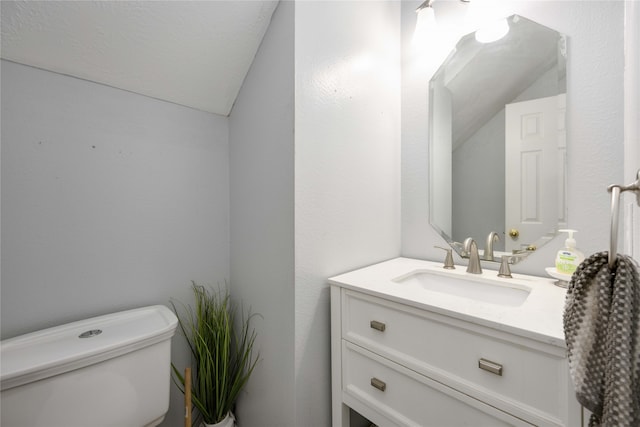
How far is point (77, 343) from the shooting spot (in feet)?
2.65

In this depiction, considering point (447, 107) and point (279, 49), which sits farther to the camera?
point (447, 107)

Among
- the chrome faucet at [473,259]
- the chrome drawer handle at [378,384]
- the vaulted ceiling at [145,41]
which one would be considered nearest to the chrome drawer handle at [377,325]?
the chrome drawer handle at [378,384]

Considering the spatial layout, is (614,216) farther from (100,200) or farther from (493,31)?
(100,200)

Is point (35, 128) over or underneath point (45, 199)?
over

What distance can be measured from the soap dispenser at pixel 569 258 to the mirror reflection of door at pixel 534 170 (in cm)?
12

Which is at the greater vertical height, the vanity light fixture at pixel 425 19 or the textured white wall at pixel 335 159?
the vanity light fixture at pixel 425 19

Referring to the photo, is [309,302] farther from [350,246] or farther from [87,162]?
[87,162]

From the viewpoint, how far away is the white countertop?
0.60m

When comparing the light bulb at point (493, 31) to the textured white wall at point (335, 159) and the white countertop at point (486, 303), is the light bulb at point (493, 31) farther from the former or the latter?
the white countertop at point (486, 303)

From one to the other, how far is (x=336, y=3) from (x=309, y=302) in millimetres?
1173

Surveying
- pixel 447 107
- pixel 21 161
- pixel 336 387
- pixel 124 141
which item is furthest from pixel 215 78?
pixel 336 387

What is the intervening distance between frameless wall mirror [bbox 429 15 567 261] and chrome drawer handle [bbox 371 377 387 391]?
678 mm

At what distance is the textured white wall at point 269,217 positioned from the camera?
3.09 feet

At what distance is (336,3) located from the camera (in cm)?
106
